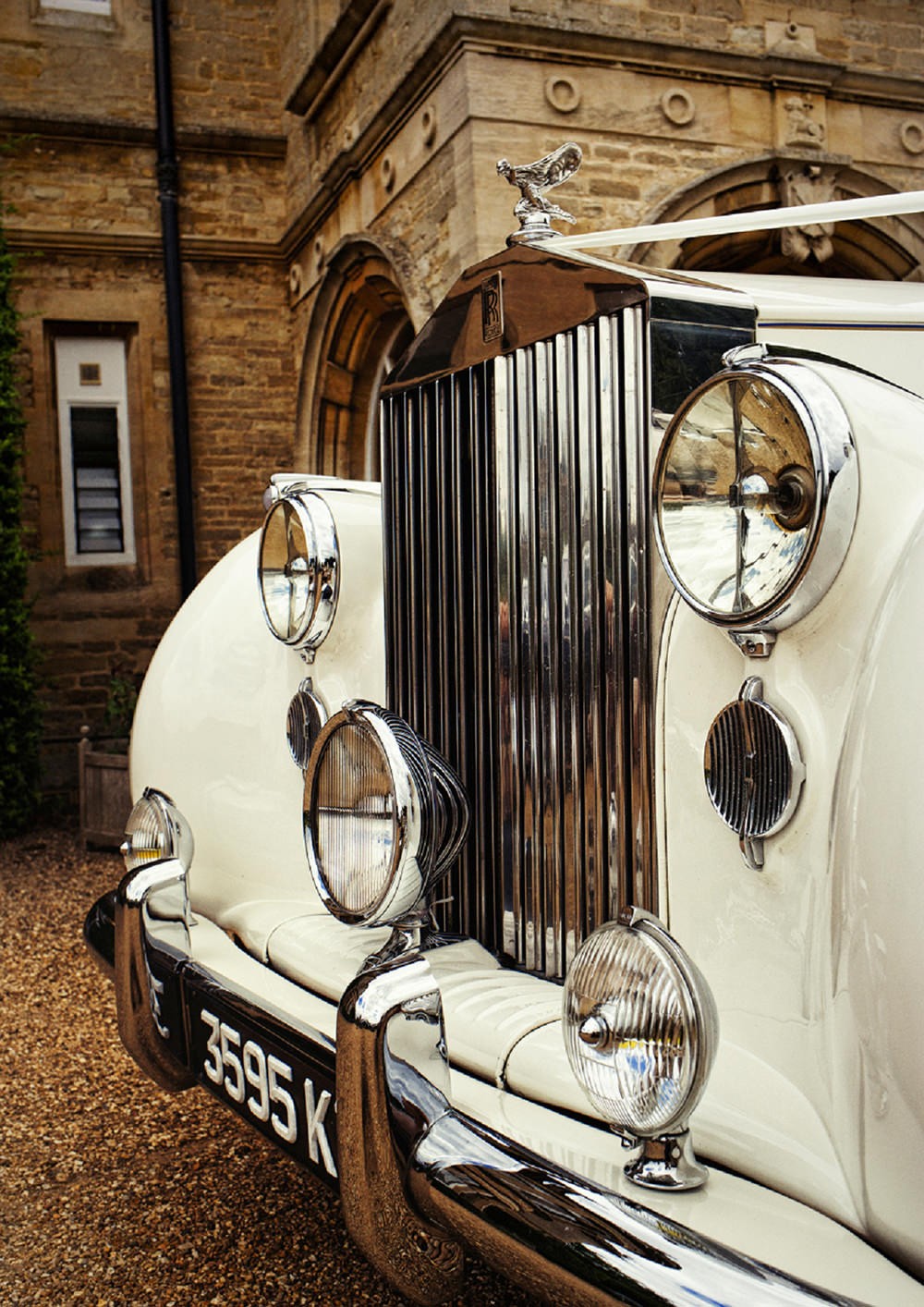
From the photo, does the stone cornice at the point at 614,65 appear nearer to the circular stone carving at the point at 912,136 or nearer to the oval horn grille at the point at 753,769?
the circular stone carving at the point at 912,136

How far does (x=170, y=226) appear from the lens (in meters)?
9.27

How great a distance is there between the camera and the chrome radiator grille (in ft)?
5.38

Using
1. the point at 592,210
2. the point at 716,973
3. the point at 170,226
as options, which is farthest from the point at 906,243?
the point at 716,973

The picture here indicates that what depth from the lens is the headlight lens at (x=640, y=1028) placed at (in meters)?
1.15

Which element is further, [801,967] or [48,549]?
[48,549]

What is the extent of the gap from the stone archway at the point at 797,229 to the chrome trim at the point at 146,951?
5471 millimetres

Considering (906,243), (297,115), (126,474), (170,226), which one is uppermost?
(297,115)

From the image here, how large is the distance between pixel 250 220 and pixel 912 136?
5.23 metres

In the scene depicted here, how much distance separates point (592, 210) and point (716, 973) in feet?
19.4

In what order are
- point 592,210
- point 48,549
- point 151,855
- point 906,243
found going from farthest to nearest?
point 48,549
point 906,243
point 592,210
point 151,855

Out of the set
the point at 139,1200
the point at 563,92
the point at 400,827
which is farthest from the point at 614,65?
the point at 139,1200

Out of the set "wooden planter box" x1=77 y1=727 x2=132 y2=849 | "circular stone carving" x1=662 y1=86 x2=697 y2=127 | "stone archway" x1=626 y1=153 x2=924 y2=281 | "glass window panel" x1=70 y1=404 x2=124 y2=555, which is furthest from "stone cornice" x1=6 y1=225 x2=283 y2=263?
"wooden planter box" x1=77 y1=727 x2=132 y2=849

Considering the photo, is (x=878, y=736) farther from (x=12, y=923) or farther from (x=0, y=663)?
(x=0, y=663)

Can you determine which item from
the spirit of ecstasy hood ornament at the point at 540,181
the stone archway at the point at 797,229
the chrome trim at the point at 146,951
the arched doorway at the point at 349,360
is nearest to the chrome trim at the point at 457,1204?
the chrome trim at the point at 146,951
